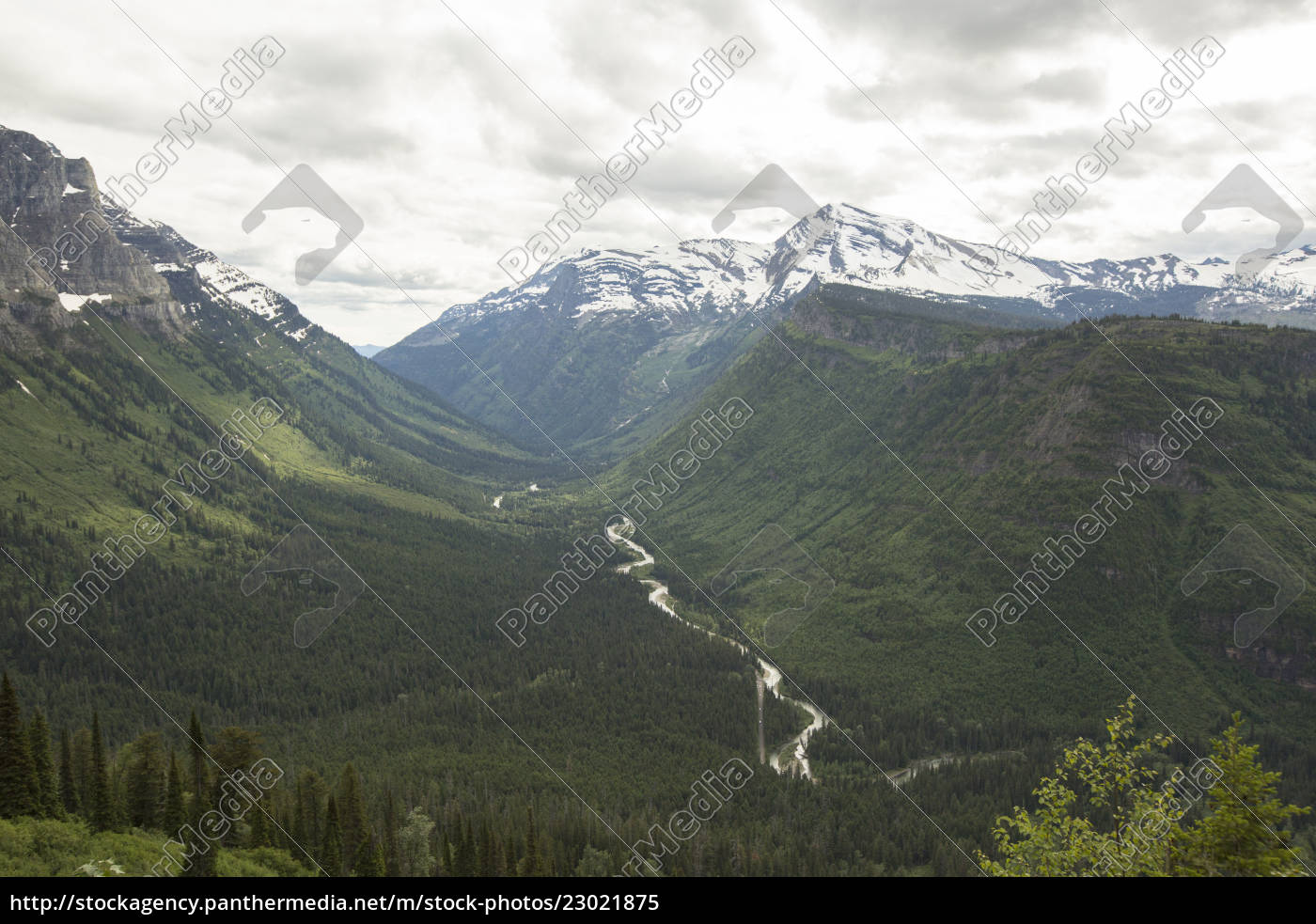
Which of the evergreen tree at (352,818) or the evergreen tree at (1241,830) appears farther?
the evergreen tree at (352,818)

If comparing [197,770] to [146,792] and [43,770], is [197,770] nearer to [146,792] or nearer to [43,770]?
[146,792]

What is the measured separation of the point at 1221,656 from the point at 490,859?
135m

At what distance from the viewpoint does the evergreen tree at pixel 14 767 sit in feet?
194

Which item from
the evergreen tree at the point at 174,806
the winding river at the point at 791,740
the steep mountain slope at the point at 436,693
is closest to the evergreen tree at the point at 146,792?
the evergreen tree at the point at 174,806

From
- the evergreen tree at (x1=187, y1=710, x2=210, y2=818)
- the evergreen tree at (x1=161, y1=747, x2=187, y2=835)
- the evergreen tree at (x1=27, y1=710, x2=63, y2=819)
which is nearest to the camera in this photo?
the evergreen tree at (x1=27, y1=710, x2=63, y2=819)

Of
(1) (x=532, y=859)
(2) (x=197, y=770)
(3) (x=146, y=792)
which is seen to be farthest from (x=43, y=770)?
(1) (x=532, y=859)

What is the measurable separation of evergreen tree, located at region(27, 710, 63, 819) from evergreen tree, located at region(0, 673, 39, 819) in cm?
55

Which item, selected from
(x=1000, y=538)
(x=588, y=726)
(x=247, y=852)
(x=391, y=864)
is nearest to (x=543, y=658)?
(x=588, y=726)

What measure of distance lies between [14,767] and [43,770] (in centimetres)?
318

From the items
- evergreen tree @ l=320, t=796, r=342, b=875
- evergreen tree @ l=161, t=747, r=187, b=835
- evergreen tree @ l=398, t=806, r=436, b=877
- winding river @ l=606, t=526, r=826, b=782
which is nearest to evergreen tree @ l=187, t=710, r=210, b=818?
evergreen tree @ l=161, t=747, r=187, b=835

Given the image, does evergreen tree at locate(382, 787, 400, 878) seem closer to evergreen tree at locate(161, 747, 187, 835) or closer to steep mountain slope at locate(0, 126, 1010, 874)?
steep mountain slope at locate(0, 126, 1010, 874)

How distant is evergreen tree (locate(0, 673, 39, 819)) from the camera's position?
59219 mm

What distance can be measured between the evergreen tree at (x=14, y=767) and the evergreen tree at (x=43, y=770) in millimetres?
551

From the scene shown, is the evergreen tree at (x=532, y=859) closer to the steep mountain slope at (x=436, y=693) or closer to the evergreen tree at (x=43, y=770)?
the steep mountain slope at (x=436, y=693)
